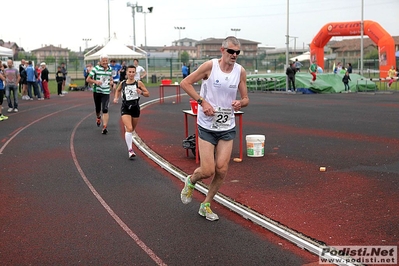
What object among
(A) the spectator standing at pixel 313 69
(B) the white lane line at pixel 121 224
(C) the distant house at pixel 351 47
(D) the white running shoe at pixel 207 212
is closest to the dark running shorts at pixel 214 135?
(D) the white running shoe at pixel 207 212

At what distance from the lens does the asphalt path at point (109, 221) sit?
552 centimetres

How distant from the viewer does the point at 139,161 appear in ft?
35.5

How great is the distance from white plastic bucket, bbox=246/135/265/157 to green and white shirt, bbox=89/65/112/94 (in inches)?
204

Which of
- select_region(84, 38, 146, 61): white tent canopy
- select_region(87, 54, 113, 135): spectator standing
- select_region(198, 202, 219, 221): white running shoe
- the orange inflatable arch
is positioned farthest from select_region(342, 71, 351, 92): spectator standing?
select_region(198, 202, 219, 221): white running shoe

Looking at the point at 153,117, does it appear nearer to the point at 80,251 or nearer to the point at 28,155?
the point at 28,155

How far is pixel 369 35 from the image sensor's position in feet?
133

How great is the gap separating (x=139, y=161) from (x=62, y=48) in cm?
16810

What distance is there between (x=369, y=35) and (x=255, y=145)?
3289 centimetres

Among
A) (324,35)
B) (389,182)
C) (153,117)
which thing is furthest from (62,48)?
(389,182)

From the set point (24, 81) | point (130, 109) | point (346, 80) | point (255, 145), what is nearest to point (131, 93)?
point (130, 109)

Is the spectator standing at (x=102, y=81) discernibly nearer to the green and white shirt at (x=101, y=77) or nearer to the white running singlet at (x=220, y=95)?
the green and white shirt at (x=101, y=77)

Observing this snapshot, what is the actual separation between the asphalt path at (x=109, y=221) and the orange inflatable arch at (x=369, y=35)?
30.7 m

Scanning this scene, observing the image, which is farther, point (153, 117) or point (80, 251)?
point (153, 117)

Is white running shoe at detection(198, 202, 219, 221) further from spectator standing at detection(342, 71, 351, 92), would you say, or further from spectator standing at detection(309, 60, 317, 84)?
spectator standing at detection(342, 71, 351, 92)
